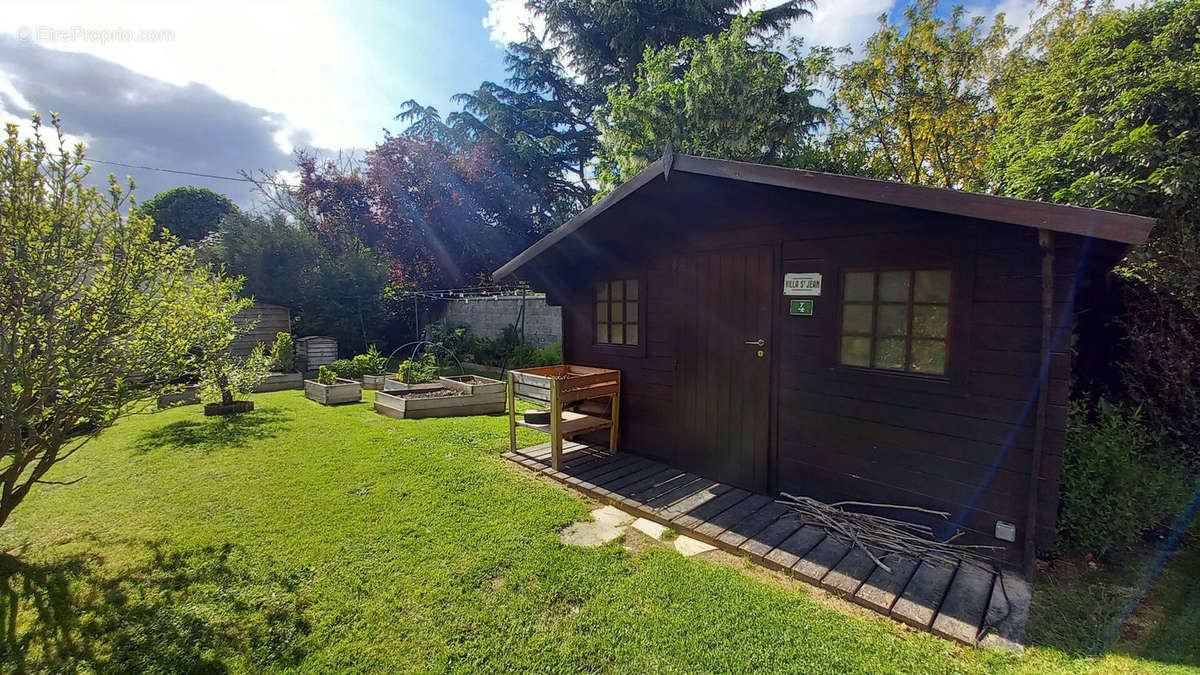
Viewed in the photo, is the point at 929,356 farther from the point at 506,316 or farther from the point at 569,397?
the point at 506,316

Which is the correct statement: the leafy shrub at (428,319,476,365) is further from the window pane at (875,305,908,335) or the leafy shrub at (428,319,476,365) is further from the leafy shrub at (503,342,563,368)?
the window pane at (875,305,908,335)

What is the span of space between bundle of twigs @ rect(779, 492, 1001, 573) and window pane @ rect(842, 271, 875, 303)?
147 centimetres

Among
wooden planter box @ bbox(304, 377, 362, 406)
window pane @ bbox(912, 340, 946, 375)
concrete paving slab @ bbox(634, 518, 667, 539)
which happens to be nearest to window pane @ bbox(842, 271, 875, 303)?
window pane @ bbox(912, 340, 946, 375)

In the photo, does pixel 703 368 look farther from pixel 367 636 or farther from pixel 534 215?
pixel 534 215

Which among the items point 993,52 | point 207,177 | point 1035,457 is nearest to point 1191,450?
point 1035,457

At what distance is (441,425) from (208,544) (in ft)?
10.3

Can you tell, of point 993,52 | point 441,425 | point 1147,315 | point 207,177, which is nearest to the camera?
point 1147,315

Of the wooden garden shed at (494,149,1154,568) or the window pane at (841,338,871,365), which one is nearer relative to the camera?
the wooden garden shed at (494,149,1154,568)

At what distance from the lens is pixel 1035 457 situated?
2.49 meters

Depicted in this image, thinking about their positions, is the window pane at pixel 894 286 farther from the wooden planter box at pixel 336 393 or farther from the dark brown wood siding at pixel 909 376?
the wooden planter box at pixel 336 393

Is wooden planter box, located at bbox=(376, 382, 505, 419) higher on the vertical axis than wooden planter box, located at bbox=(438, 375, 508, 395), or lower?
lower

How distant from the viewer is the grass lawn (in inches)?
76.9

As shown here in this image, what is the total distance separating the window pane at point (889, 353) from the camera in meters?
2.98

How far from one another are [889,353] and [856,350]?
0.20m
